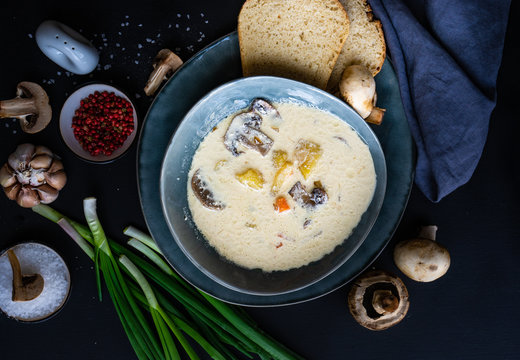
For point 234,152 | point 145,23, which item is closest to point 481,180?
point 234,152

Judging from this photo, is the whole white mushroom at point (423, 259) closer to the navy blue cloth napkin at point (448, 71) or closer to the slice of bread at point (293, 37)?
the navy blue cloth napkin at point (448, 71)

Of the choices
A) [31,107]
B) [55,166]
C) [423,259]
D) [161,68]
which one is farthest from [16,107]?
[423,259]

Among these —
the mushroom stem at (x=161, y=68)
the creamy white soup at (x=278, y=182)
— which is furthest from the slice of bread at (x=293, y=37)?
the mushroom stem at (x=161, y=68)

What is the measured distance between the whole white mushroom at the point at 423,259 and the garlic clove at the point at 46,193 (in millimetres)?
2251

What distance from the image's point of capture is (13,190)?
2.54 meters

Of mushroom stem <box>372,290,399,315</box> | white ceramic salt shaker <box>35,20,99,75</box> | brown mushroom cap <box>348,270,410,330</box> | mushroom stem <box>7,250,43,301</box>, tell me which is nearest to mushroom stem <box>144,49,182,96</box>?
white ceramic salt shaker <box>35,20,99,75</box>

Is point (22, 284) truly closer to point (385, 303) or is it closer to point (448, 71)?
point (385, 303)

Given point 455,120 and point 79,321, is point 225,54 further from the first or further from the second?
point 79,321

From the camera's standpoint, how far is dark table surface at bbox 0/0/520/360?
269cm

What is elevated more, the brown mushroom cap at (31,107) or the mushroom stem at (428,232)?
the brown mushroom cap at (31,107)

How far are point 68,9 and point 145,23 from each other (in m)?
0.52

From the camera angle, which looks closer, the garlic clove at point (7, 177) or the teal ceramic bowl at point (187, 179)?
the teal ceramic bowl at point (187, 179)

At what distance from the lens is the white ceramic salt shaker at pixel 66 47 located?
2.43m

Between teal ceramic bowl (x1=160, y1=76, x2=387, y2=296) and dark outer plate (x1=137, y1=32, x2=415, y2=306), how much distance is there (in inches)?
4.6
